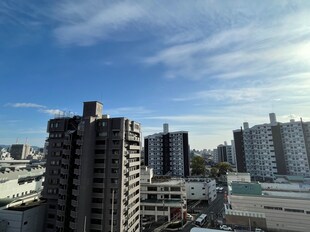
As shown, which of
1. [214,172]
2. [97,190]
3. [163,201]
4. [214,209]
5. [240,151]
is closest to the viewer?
[97,190]

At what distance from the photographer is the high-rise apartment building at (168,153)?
Answer: 10338 centimetres

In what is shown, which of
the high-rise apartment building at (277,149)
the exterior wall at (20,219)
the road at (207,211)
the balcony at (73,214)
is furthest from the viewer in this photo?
the high-rise apartment building at (277,149)

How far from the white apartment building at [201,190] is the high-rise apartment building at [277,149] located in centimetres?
3678

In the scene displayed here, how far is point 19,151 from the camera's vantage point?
169000mm

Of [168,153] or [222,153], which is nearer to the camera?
[168,153]

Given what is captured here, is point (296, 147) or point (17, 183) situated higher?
point (296, 147)

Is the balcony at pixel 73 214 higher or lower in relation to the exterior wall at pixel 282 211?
higher

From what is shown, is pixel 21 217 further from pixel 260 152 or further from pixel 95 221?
pixel 260 152

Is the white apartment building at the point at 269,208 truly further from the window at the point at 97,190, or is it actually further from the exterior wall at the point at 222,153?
the exterior wall at the point at 222,153

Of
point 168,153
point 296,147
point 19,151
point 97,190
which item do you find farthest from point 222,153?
point 19,151

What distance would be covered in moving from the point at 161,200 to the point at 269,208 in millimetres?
30334

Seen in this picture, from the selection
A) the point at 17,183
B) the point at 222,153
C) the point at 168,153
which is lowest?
the point at 17,183

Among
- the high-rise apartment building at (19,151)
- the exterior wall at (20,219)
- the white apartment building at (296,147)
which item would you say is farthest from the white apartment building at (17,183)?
the white apartment building at (296,147)

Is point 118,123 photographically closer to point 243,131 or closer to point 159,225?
point 159,225
